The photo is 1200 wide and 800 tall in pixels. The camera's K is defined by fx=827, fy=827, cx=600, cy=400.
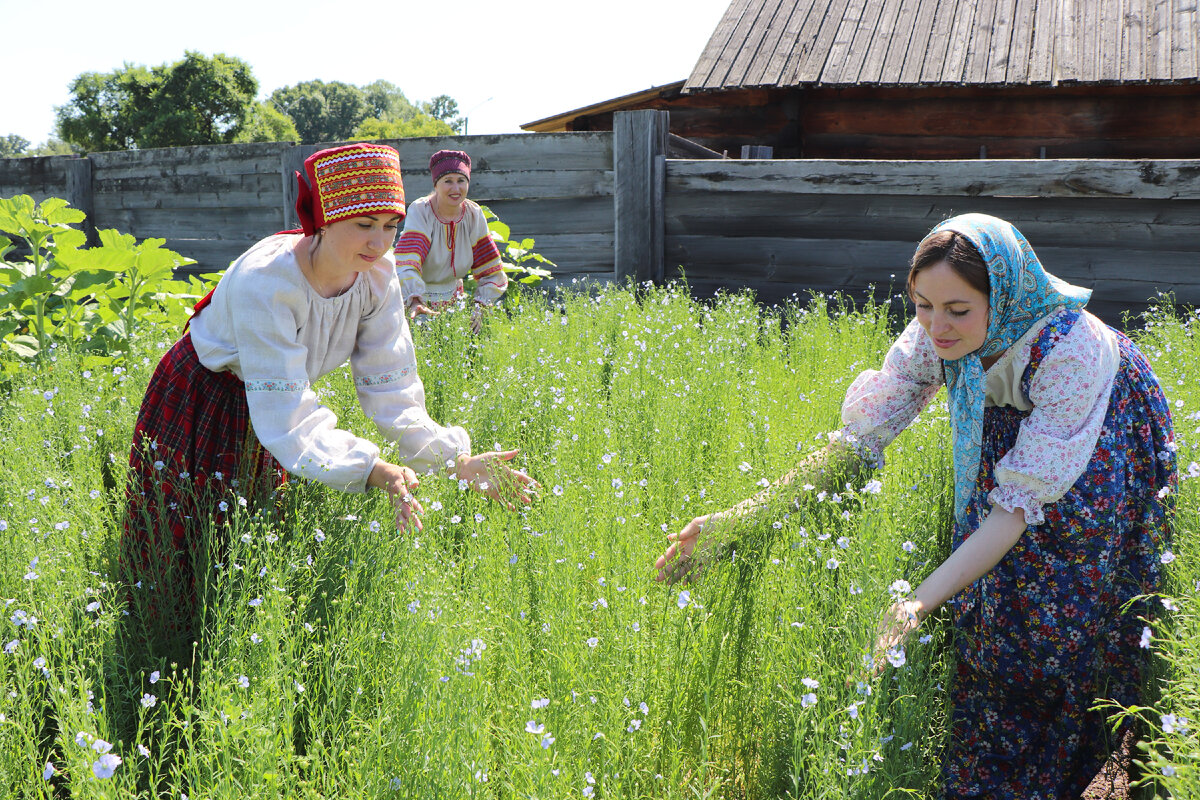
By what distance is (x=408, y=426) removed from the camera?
2.68 metres

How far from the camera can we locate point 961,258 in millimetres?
2068

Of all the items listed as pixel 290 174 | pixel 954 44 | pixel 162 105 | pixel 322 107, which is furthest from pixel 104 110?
pixel 322 107

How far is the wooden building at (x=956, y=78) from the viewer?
8.41 m

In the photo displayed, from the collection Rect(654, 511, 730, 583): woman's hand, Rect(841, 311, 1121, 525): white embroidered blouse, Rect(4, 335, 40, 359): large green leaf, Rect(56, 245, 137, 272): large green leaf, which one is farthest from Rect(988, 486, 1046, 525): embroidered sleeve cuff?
Rect(4, 335, 40, 359): large green leaf

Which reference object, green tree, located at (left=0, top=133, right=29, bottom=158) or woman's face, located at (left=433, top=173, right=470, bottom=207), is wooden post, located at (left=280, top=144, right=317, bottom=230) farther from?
green tree, located at (left=0, top=133, right=29, bottom=158)

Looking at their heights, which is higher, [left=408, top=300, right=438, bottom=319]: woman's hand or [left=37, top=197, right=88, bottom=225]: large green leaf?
[left=37, top=197, right=88, bottom=225]: large green leaf

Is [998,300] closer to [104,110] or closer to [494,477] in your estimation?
[494,477]

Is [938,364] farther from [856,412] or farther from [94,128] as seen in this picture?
[94,128]

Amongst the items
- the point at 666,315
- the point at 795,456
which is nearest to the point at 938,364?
the point at 795,456

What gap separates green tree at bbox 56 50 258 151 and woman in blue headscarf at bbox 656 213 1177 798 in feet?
163

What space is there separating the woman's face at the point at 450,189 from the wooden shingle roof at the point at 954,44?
4376 millimetres

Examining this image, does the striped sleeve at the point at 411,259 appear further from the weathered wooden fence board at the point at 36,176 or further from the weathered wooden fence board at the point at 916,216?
the weathered wooden fence board at the point at 36,176

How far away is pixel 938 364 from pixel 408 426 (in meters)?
1.66

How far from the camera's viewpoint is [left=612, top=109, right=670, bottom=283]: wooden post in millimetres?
6768
